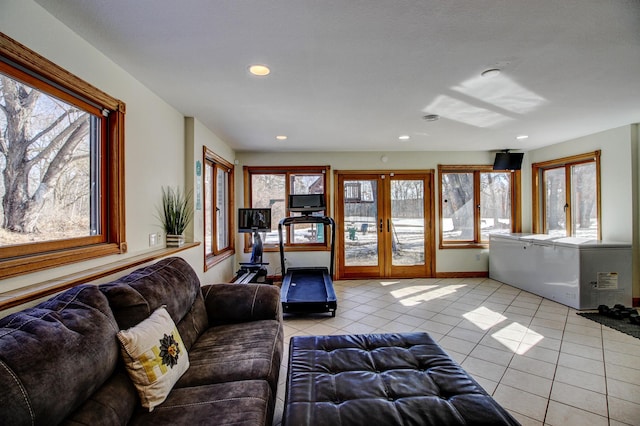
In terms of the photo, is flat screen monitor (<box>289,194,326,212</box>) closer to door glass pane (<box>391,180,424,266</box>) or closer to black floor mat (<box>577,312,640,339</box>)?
door glass pane (<box>391,180,424,266</box>)

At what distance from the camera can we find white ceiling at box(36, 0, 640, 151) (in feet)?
5.33

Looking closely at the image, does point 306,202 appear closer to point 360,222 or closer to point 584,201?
point 360,222

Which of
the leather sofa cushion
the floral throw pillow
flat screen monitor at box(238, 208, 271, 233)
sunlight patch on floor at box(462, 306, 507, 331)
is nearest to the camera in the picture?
the leather sofa cushion

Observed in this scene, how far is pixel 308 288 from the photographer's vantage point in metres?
4.30

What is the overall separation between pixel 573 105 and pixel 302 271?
4.21 metres

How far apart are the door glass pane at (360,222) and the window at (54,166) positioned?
3.91m

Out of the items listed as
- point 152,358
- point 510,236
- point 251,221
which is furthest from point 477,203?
point 152,358

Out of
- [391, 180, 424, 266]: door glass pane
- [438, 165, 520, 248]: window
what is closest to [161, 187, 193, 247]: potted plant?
[391, 180, 424, 266]: door glass pane

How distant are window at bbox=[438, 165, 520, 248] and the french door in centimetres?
35

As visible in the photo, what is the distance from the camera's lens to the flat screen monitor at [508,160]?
5355 millimetres

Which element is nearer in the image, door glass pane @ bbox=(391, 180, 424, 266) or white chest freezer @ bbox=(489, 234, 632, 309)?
white chest freezer @ bbox=(489, 234, 632, 309)

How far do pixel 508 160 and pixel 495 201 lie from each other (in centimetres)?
79

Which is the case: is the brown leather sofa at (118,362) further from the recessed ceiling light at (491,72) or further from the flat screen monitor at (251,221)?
the recessed ceiling light at (491,72)

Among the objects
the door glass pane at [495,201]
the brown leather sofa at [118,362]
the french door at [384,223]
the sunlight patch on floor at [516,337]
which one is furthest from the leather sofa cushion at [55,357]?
the door glass pane at [495,201]
